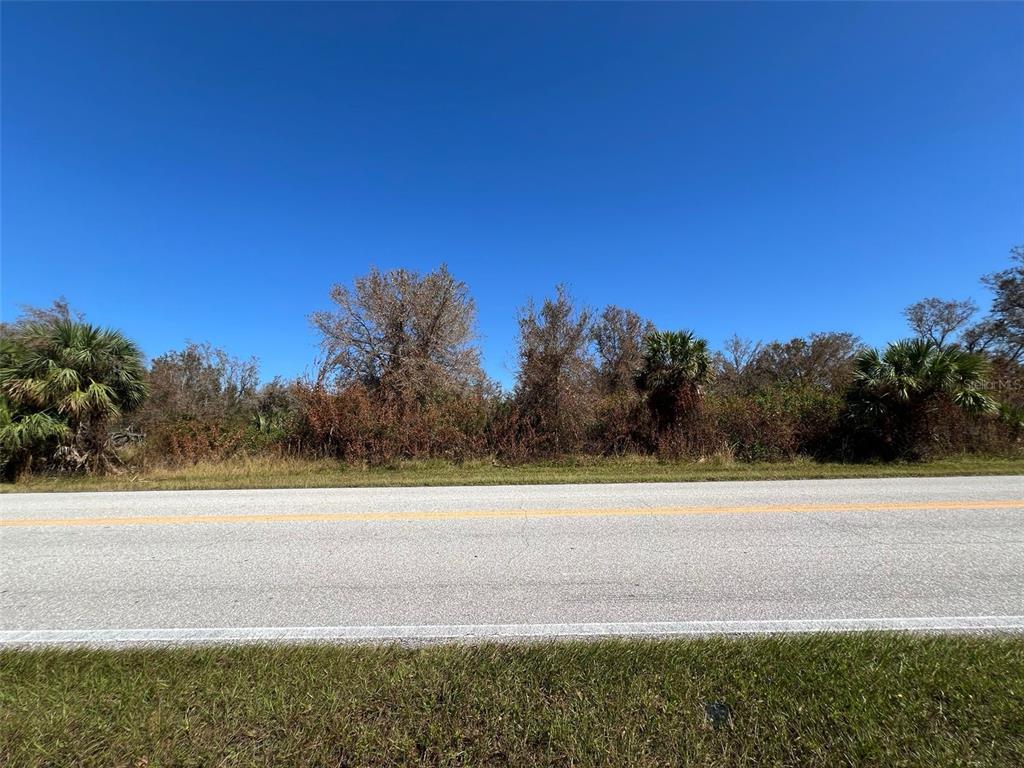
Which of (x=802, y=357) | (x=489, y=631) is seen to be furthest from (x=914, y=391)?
(x=802, y=357)

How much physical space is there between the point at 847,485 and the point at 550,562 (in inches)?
294

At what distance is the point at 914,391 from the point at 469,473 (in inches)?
478

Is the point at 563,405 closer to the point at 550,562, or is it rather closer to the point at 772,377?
the point at 550,562

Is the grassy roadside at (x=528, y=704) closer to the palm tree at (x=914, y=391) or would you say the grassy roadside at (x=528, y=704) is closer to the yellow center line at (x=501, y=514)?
the yellow center line at (x=501, y=514)

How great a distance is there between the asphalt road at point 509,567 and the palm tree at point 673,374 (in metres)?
6.98

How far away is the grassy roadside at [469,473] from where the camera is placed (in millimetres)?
10625

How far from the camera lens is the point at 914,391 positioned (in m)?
13.4

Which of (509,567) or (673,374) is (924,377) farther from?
(509,567)

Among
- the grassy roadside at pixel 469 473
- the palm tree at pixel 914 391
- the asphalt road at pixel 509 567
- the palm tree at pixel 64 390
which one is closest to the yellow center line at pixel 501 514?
the asphalt road at pixel 509 567

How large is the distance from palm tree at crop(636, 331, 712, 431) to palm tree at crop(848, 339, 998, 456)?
4.41m

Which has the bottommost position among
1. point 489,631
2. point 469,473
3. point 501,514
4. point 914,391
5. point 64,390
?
point 489,631

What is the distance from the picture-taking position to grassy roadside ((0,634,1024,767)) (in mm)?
2195

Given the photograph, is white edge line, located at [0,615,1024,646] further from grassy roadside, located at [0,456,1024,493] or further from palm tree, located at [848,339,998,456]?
palm tree, located at [848,339,998,456]

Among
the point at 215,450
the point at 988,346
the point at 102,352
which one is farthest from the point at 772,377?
the point at 102,352
